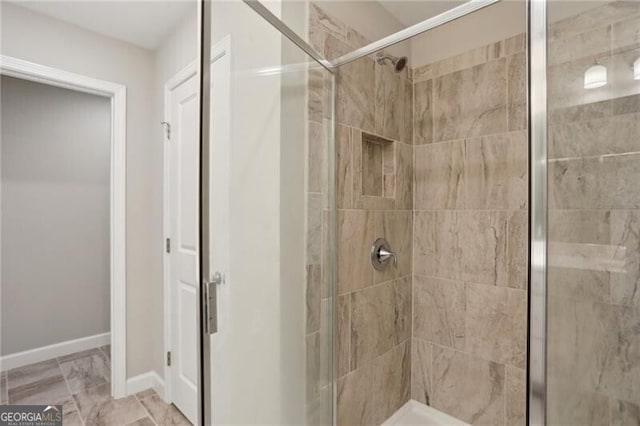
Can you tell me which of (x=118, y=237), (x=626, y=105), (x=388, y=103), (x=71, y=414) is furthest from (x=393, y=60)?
(x=71, y=414)

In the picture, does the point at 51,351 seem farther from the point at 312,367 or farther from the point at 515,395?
the point at 515,395

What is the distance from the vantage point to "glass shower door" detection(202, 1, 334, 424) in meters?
0.69

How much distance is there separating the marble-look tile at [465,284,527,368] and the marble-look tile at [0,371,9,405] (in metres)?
2.71

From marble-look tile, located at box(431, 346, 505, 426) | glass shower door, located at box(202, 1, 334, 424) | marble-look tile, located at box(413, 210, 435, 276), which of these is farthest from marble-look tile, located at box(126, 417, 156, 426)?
marble-look tile, located at box(413, 210, 435, 276)

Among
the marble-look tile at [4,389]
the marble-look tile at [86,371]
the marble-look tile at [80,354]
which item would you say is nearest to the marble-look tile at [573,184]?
the marble-look tile at [86,371]

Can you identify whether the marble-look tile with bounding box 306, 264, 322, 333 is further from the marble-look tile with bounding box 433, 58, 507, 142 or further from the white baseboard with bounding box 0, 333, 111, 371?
the white baseboard with bounding box 0, 333, 111, 371

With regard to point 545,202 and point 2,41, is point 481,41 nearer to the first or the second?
point 545,202

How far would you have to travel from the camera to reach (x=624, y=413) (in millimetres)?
780

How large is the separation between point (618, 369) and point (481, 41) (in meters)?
1.52

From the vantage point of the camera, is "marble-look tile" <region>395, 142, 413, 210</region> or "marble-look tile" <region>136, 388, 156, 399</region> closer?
"marble-look tile" <region>395, 142, 413, 210</region>

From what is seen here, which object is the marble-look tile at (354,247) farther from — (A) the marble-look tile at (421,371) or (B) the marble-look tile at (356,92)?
(A) the marble-look tile at (421,371)

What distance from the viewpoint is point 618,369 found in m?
0.77

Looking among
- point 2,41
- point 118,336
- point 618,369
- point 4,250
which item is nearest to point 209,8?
point 618,369

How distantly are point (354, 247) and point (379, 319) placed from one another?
0.45 metres
